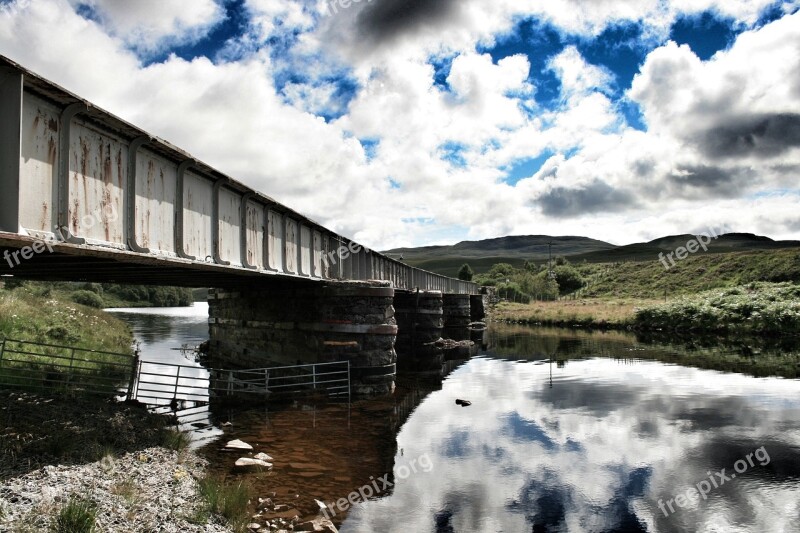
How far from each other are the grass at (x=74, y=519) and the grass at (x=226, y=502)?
1410 mm

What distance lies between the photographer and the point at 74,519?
19.6 feet

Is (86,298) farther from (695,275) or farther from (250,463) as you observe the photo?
(695,275)

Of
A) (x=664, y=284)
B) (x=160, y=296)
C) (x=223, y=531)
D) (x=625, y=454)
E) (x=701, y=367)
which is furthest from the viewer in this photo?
(x=160, y=296)

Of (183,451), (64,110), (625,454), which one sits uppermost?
(64,110)

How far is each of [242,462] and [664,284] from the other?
89.9m

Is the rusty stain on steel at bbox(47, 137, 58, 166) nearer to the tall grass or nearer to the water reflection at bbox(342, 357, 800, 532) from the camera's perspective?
the tall grass

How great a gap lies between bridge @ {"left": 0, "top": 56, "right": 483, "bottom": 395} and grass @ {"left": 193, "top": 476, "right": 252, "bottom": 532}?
4349mm

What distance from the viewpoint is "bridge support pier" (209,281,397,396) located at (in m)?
18.1

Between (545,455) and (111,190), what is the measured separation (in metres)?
10.8

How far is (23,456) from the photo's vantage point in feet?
25.8

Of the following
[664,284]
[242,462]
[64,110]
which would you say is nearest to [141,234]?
Answer: [64,110]

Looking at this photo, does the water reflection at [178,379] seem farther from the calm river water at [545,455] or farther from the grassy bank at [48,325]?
the grassy bank at [48,325]

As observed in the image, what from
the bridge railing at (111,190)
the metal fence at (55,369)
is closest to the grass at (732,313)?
the bridge railing at (111,190)

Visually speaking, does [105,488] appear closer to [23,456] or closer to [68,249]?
[23,456]
